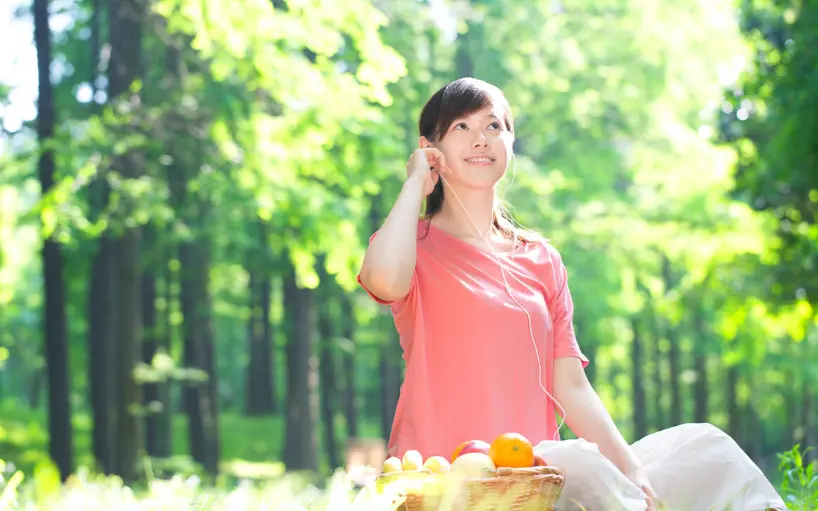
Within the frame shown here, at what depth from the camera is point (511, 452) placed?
103 inches

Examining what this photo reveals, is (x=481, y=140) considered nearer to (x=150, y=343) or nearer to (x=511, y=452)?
(x=511, y=452)

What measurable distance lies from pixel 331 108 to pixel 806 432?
84.5 ft

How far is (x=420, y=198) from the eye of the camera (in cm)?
346

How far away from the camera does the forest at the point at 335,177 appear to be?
10.4 m

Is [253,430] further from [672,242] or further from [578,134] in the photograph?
[672,242]

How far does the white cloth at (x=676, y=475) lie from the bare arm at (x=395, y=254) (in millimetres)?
762

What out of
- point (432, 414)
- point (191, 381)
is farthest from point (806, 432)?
point (432, 414)

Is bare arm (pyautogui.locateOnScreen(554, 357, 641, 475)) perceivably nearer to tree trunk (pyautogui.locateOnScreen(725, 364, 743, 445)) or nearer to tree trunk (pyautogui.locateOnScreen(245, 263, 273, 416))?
tree trunk (pyautogui.locateOnScreen(725, 364, 743, 445))

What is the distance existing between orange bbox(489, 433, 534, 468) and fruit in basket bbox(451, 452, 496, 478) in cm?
5

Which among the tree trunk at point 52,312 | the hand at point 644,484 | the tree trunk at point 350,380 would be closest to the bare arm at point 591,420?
the hand at point 644,484

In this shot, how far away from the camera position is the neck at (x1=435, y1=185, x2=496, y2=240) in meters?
3.73

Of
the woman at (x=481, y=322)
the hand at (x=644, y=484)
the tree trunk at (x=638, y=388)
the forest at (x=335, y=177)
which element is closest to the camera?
the hand at (x=644, y=484)

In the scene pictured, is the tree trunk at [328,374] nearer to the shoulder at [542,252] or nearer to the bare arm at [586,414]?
the shoulder at [542,252]

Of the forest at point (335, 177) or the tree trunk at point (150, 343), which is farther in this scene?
the tree trunk at point (150, 343)
